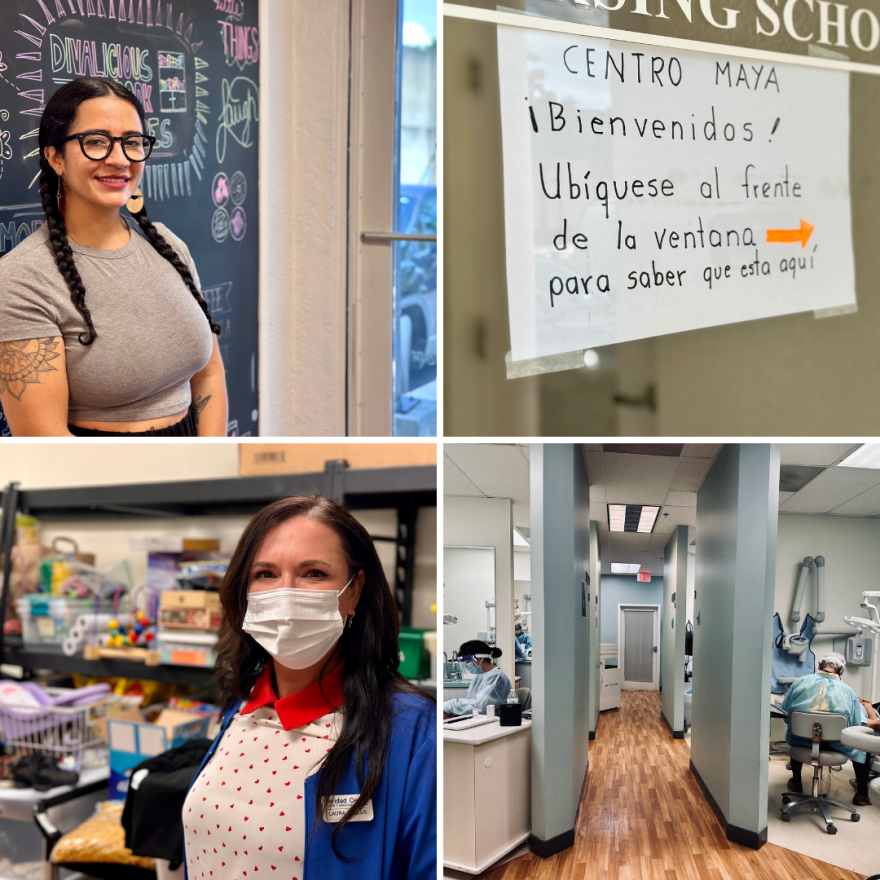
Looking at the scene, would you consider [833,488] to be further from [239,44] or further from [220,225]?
[239,44]

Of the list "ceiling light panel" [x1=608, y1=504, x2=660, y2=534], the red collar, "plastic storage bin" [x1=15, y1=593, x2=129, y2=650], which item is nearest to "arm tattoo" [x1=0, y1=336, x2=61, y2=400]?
the red collar

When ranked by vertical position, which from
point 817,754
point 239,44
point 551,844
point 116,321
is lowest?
point 551,844

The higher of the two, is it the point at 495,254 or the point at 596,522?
the point at 495,254

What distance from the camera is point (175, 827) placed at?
3.66ft

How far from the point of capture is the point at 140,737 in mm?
1564

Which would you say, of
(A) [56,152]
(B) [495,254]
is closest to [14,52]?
(A) [56,152]

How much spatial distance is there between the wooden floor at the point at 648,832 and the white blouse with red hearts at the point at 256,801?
A: 0.82 feet

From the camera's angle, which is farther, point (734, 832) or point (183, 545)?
point (183, 545)

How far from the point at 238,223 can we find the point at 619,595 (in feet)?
2.60

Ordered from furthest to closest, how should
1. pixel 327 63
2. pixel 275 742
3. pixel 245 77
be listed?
pixel 327 63 < pixel 245 77 < pixel 275 742

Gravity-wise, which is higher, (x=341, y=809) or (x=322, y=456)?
(x=322, y=456)

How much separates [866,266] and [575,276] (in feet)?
1.56

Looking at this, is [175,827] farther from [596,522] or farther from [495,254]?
[495,254]

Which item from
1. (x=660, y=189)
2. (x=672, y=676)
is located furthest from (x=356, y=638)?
(x=660, y=189)
